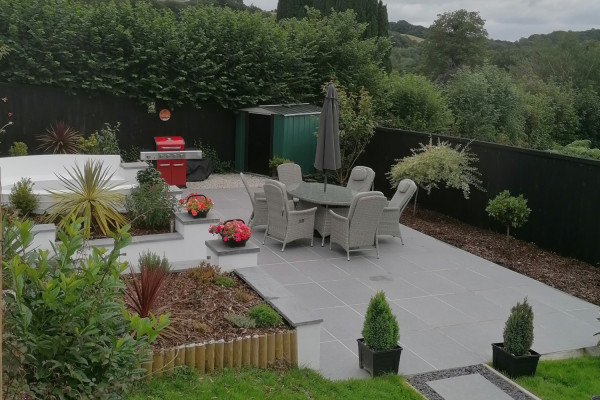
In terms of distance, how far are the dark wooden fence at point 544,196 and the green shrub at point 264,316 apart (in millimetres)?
6043

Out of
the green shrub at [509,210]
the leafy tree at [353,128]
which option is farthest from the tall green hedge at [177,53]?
the green shrub at [509,210]

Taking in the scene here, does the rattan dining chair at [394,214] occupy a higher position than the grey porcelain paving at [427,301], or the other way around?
the rattan dining chair at [394,214]

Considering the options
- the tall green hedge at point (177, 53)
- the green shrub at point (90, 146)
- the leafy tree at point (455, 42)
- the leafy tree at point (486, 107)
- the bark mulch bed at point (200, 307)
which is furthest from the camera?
the leafy tree at point (455, 42)

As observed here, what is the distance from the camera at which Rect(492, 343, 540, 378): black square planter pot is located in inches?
221

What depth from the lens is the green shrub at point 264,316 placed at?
548cm

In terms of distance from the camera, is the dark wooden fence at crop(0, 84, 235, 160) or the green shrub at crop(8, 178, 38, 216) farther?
the dark wooden fence at crop(0, 84, 235, 160)

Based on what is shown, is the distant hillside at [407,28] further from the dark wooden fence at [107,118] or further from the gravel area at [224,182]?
the gravel area at [224,182]

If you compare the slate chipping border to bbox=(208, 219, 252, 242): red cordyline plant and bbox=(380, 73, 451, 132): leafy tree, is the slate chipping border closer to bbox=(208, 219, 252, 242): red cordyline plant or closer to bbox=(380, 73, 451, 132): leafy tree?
bbox=(208, 219, 252, 242): red cordyline plant

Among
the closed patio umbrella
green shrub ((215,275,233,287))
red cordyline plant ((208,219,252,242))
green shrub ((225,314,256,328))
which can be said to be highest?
the closed patio umbrella

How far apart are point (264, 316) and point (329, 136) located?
5.38 metres

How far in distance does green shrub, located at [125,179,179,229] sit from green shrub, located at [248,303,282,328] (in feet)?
11.5

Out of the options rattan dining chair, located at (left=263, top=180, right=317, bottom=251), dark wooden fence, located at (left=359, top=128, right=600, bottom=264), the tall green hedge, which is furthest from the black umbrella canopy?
the tall green hedge

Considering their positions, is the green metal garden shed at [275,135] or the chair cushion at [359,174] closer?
the chair cushion at [359,174]

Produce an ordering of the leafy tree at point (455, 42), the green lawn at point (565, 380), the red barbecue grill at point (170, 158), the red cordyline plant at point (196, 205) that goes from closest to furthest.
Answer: the green lawn at point (565, 380) < the red cordyline plant at point (196, 205) < the red barbecue grill at point (170, 158) < the leafy tree at point (455, 42)
